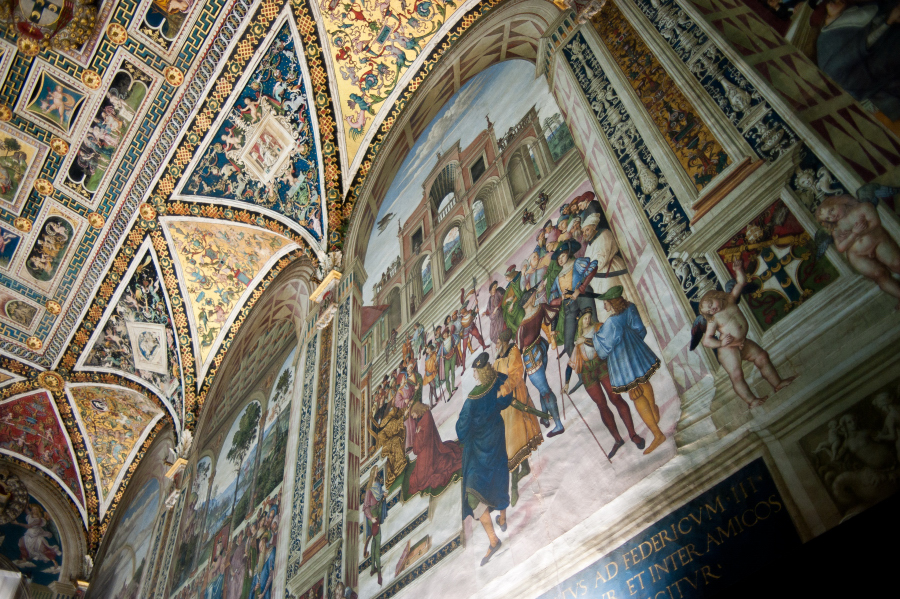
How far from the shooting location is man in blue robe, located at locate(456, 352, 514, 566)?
3.68 m

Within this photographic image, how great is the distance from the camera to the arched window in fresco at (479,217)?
210 inches

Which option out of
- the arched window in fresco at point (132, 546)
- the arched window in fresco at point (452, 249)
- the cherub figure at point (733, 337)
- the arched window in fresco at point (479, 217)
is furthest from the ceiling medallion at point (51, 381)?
the cherub figure at point (733, 337)

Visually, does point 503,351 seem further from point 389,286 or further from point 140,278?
point 140,278

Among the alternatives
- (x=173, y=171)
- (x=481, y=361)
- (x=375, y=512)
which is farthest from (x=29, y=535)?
(x=481, y=361)

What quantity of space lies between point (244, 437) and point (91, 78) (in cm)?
498

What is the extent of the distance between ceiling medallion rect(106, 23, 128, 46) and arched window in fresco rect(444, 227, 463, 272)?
207 inches

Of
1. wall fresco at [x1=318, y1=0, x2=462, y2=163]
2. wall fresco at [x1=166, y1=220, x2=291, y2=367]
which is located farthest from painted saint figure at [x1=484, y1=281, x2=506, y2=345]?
wall fresco at [x1=166, y1=220, x2=291, y2=367]

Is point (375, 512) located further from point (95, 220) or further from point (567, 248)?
point (95, 220)

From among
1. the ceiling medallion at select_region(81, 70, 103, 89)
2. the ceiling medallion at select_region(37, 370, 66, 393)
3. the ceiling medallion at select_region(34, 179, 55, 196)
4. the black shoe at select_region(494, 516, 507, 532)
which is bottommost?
the black shoe at select_region(494, 516, 507, 532)

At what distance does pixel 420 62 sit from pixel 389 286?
9.05 feet

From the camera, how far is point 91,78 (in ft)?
27.5

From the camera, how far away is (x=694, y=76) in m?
3.65

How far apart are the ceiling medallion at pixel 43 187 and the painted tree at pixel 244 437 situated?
170 inches

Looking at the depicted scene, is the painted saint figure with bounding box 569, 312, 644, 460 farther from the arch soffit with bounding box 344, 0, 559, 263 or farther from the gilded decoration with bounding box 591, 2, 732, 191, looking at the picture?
the arch soffit with bounding box 344, 0, 559, 263
